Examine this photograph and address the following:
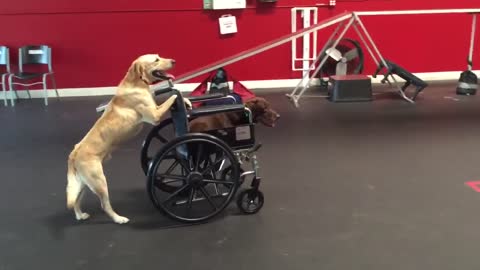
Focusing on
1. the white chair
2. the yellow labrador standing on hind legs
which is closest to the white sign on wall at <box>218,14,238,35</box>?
the white chair

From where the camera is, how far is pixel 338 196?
2.91 meters

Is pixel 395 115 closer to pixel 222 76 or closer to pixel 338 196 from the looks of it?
pixel 222 76

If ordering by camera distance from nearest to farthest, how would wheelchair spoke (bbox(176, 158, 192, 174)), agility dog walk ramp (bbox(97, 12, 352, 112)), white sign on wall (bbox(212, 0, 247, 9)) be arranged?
wheelchair spoke (bbox(176, 158, 192, 174)) → agility dog walk ramp (bbox(97, 12, 352, 112)) → white sign on wall (bbox(212, 0, 247, 9))

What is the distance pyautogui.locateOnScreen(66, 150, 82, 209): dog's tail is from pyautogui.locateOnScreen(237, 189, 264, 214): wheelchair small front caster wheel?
36.2 inches

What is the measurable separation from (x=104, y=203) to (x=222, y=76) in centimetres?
245

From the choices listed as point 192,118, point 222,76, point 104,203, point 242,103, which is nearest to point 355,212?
point 242,103

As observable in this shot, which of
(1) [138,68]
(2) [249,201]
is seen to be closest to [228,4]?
(1) [138,68]

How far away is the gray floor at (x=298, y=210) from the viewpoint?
2.25 metres

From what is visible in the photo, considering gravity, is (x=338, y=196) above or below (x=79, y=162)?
below

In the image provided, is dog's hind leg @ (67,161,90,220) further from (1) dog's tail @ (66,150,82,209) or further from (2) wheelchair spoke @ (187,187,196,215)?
(2) wheelchair spoke @ (187,187,196,215)

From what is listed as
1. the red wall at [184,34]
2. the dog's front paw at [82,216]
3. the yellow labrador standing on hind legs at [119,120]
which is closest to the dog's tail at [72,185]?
the yellow labrador standing on hind legs at [119,120]

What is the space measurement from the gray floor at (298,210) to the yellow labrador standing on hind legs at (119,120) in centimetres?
30

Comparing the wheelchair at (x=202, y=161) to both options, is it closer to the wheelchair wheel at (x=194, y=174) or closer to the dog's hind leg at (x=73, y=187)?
the wheelchair wheel at (x=194, y=174)

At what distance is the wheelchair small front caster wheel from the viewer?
2682 mm
